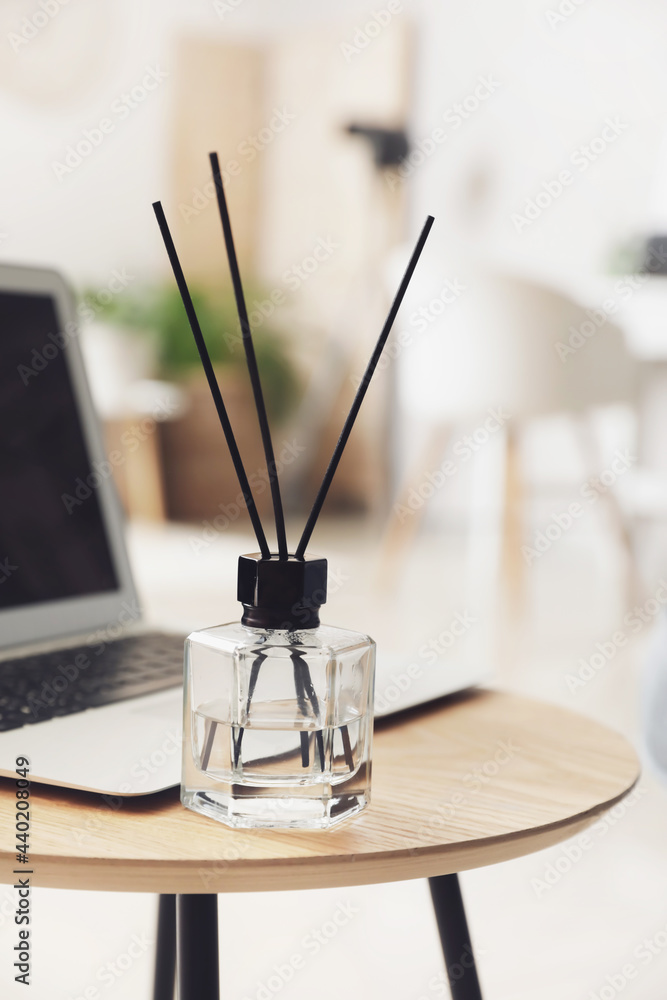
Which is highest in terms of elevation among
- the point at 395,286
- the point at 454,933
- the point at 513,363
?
the point at 395,286

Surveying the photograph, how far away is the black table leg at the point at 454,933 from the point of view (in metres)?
0.50

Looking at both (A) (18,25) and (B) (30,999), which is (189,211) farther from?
(B) (30,999)

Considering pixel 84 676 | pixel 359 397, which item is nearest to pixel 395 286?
pixel 84 676

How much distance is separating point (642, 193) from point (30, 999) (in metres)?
2.86

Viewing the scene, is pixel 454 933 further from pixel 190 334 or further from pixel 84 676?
pixel 190 334

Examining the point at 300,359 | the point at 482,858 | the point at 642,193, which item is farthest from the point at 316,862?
the point at 300,359

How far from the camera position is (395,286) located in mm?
2355

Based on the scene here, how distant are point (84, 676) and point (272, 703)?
22 centimetres

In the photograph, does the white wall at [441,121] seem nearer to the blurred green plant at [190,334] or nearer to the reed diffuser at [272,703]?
the blurred green plant at [190,334]

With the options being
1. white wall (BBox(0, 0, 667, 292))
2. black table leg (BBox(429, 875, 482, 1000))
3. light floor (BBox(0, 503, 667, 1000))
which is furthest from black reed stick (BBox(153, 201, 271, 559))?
white wall (BBox(0, 0, 667, 292))

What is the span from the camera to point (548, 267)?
10.9 feet

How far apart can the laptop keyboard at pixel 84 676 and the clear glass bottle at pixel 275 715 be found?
14 cm

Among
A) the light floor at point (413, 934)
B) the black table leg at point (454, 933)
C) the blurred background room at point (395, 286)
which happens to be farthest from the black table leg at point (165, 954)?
the blurred background room at point (395, 286)

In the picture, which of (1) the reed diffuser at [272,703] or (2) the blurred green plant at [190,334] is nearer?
(1) the reed diffuser at [272,703]
